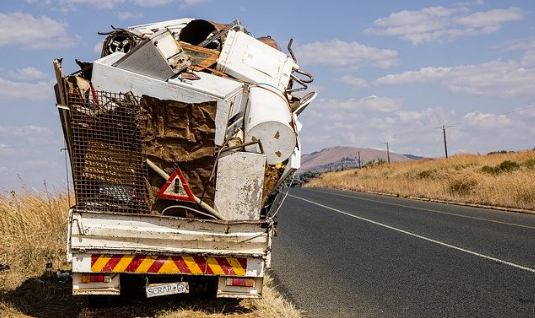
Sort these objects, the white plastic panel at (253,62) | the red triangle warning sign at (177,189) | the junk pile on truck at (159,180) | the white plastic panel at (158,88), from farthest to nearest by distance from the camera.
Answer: the white plastic panel at (253,62) < the white plastic panel at (158,88) < the red triangle warning sign at (177,189) < the junk pile on truck at (159,180)

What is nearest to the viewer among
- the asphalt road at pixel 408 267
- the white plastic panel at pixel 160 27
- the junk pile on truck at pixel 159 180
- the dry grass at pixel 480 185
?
the junk pile on truck at pixel 159 180

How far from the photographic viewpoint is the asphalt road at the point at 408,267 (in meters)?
7.48

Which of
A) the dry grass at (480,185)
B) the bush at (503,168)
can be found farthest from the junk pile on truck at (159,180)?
the bush at (503,168)

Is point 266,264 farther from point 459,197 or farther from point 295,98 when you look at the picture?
point 459,197

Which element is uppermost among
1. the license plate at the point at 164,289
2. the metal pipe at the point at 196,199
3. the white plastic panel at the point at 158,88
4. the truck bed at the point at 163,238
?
the white plastic panel at the point at 158,88

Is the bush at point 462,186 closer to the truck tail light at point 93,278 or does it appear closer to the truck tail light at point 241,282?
the truck tail light at point 241,282

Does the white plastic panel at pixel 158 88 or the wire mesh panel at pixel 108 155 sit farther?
the white plastic panel at pixel 158 88

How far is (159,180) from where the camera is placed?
6.43 meters

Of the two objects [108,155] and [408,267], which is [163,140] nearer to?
[108,155]

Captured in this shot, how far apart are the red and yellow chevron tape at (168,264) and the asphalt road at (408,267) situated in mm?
1336

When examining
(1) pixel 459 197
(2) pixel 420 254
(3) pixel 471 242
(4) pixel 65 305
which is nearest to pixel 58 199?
(4) pixel 65 305

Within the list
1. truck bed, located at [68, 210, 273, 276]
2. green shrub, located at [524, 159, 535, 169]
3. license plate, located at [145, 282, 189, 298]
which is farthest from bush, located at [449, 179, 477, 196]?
A: license plate, located at [145, 282, 189, 298]

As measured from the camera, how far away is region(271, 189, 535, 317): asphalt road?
295 inches

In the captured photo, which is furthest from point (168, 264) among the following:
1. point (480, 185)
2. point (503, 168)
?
point (503, 168)
